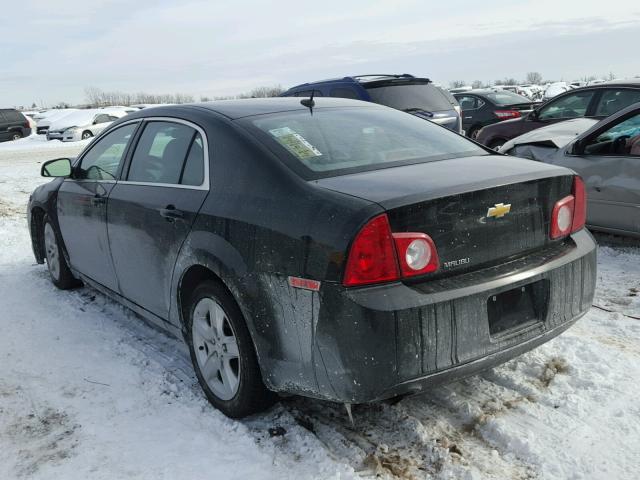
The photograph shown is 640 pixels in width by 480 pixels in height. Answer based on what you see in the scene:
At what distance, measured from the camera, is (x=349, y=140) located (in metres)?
3.29

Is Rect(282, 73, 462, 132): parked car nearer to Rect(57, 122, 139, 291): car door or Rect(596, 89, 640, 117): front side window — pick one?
Rect(596, 89, 640, 117): front side window

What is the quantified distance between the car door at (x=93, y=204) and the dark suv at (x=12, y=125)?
1024 inches

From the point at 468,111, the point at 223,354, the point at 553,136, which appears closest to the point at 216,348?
the point at 223,354

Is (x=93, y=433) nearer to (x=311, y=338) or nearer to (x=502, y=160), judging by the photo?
(x=311, y=338)

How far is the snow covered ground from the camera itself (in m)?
2.68

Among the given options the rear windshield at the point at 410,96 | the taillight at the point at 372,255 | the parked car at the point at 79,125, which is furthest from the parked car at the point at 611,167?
the parked car at the point at 79,125

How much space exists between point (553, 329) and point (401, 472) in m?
0.99

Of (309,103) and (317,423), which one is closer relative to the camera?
(317,423)

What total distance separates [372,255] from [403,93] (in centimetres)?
722

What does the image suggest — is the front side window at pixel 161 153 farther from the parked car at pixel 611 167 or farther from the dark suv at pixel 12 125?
the dark suv at pixel 12 125

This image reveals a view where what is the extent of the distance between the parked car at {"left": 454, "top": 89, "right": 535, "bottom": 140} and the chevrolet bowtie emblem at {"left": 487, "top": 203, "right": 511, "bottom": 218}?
36.0 ft

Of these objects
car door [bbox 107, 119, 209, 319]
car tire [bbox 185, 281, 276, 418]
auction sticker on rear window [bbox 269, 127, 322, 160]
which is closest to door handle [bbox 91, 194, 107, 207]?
car door [bbox 107, 119, 209, 319]

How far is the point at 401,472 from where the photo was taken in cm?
262

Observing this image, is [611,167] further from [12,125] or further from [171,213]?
[12,125]
